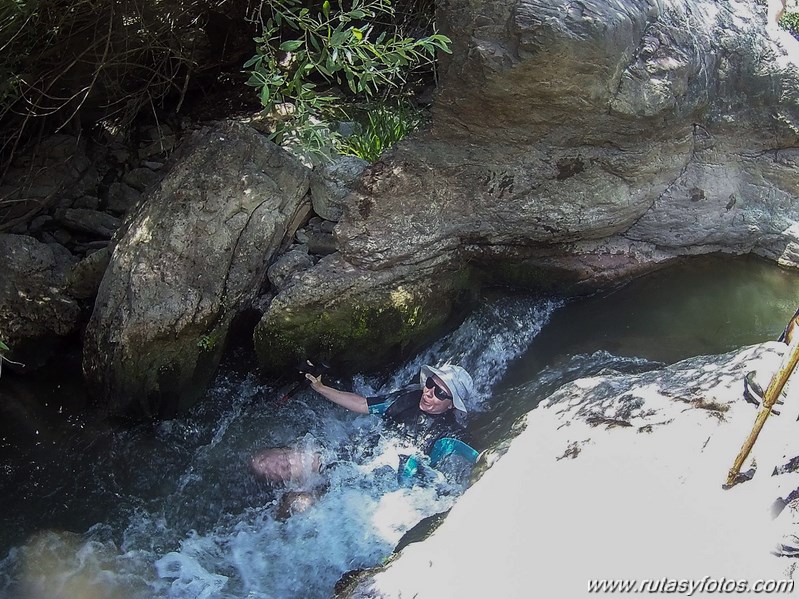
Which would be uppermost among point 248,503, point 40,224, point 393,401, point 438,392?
point 40,224

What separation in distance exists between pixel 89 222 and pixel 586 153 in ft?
11.7

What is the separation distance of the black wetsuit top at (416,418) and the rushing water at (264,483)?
0.41 ft

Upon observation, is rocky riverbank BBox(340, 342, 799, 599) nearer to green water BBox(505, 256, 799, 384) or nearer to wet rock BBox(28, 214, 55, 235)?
green water BBox(505, 256, 799, 384)

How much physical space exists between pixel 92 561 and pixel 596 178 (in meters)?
3.95

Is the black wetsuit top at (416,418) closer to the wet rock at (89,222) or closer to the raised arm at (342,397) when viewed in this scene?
the raised arm at (342,397)

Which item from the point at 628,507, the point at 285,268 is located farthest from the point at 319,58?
the point at 628,507

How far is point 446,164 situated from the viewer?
4.50m

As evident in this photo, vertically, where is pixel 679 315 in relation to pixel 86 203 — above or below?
below

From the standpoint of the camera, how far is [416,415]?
14.0 feet

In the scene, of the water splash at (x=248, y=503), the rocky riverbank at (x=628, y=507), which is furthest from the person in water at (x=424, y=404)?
the rocky riverbank at (x=628, y=507)

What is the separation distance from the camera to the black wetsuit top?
4.24 meters

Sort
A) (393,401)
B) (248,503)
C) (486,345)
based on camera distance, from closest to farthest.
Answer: (248,503), (393,401), (486,345)

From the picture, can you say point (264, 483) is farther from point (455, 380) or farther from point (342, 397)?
point (455, 380)

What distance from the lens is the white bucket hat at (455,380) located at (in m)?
4.11
